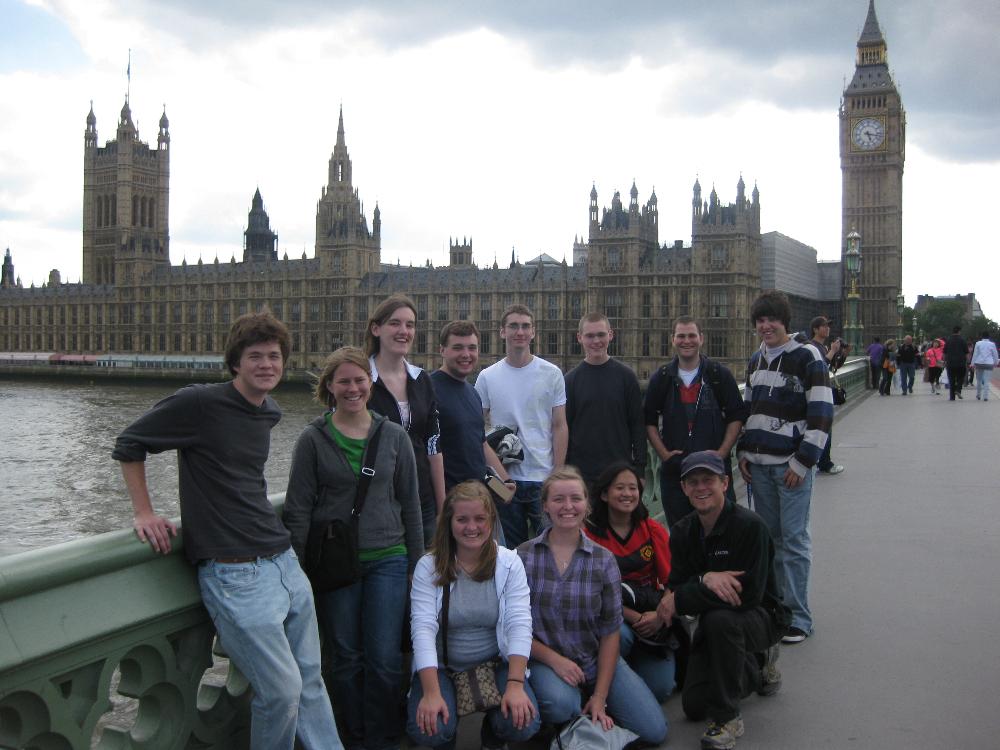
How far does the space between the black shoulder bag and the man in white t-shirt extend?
5.66 feet

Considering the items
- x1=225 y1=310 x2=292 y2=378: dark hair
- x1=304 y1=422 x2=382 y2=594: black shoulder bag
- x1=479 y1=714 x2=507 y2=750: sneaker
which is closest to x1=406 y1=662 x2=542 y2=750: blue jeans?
x1=479 y1=714 x2=507 y2=750: sneaker

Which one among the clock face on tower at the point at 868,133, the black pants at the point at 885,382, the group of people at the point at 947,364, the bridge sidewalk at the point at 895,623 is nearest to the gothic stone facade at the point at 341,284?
the clock face on tower at the point at 868,133

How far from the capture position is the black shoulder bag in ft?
11.5

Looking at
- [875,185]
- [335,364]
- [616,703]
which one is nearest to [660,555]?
[616,703]

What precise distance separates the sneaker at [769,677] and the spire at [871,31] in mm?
78805

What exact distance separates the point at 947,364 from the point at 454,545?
1768 centimetres

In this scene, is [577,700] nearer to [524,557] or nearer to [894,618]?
[524,557]

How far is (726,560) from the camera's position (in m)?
4.19

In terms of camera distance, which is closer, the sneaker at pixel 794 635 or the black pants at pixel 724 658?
the black pants at pixel 724 658

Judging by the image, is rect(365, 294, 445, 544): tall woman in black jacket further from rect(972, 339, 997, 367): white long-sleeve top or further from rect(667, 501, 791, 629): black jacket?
rect(972, 339, 997, 367): white long-sleeve top

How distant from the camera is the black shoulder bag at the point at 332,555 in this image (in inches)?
138

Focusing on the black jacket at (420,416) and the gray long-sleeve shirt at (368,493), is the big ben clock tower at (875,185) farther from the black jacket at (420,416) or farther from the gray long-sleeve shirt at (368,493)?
the gray long-sleeve shirt at (368,493)

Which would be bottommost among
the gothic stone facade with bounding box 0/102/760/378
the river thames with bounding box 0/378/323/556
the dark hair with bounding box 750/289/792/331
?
the river thames with bounding box 0/378/323/556

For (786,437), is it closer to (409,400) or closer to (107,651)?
(409,400)
